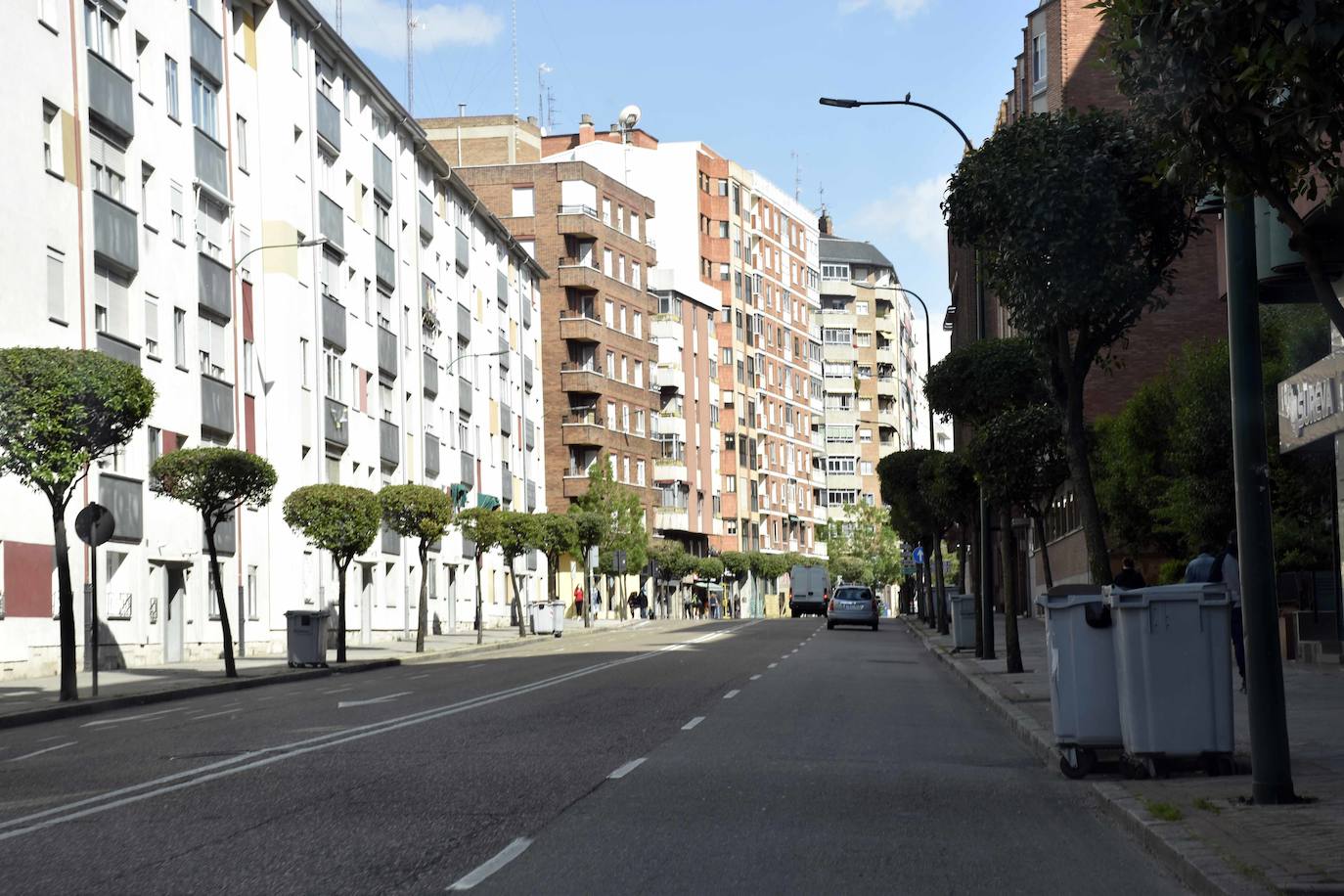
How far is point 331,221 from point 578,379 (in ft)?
144

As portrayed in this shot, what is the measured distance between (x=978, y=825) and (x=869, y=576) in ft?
415

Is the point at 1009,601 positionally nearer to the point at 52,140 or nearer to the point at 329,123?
the point at 52,140

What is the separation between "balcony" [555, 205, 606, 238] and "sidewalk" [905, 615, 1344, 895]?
8165 centimetres

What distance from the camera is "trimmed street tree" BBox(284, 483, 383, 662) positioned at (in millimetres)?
37469

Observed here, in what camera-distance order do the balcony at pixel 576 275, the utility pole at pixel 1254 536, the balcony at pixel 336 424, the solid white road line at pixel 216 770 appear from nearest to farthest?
the utility pole at pixel 1254 536
the solid white road line at pixel 216 770
the balcony at pixel 336 424
the balcony at pixel 576 275

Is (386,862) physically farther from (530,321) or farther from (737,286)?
(737,286)

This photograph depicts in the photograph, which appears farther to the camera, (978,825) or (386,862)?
(978,825)

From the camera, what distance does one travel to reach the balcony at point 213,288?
42.6 metres

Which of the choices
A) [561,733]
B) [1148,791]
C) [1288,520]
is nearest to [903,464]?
[1288,520]

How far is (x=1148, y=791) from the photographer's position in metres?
11.4

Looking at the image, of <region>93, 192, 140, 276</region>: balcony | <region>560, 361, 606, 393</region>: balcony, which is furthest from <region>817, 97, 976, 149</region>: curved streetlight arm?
<region>560, 361, 606, 393</region>: balcony

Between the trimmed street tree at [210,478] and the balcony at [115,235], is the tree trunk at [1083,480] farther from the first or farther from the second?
the balcony at [115,235]

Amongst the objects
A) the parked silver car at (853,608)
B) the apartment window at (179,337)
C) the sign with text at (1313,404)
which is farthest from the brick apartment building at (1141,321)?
the sign with text at (1313,404)

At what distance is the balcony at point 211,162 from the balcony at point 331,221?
21.2 ft
